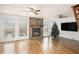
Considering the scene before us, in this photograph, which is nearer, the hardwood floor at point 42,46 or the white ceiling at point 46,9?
the white ceiling at point 46,9

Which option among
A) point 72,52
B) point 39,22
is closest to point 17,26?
point 39,22

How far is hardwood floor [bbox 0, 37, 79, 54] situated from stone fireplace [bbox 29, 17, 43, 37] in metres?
0.20

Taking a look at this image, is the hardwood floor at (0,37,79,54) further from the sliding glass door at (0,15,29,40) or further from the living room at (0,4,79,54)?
the sliding glass door at (0,15,29,40)

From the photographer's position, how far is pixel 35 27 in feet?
15.7

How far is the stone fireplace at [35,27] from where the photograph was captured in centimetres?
454

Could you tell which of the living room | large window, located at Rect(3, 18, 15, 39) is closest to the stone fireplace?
the living room

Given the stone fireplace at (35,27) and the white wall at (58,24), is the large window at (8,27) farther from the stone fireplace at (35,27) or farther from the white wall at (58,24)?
the white wall at (58,24)

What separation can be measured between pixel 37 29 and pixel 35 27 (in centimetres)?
15

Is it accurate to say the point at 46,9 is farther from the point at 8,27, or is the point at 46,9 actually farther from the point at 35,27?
the point at 8,27

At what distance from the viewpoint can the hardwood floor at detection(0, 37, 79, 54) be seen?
4.13 meters

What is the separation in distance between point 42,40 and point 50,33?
1.25 feet

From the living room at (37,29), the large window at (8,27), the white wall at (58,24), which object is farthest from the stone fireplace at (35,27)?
the large window at (8,27)

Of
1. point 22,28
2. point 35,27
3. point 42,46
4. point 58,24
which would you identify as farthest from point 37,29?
point 58,24

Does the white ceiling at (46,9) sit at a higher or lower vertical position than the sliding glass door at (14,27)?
higher
